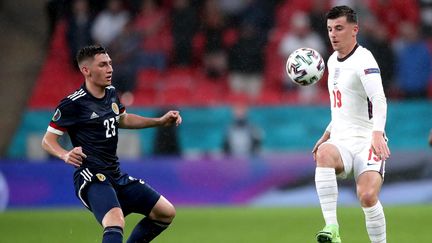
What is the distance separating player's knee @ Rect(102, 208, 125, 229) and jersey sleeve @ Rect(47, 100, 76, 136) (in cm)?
73

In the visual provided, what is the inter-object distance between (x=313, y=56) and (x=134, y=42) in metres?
8.22

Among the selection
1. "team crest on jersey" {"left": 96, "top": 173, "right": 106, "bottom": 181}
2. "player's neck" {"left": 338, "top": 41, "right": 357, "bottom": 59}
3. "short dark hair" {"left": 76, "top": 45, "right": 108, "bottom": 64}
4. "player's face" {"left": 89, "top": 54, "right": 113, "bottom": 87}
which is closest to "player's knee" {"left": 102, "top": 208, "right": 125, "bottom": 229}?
"team crest on jersey" {"left": 96, "top": 173, "right": 106, "bottom": 181}

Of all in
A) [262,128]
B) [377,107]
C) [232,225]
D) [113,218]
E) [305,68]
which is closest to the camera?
[113,218]

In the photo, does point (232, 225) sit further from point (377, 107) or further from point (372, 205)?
point (377, 107)

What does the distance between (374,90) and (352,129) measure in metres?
0.45

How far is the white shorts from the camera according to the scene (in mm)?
7090

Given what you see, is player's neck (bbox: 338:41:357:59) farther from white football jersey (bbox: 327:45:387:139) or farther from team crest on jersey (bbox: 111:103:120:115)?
team crest on jersey (bbox: 111:103:120:115)

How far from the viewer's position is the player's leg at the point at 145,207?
7.04 m

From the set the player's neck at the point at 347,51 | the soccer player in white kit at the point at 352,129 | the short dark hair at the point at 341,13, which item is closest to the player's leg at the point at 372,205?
the soccer player in white kit at the point at 352,129

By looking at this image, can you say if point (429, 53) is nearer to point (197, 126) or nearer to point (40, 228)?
point (197, 126)

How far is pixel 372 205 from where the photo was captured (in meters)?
6.91

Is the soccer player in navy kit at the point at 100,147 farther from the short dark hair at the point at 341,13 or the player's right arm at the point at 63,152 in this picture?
the short dark hair at the point at 341,13

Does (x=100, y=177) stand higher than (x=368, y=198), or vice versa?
(x=100, y=177)

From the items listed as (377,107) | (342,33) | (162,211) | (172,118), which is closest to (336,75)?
(342,33)
